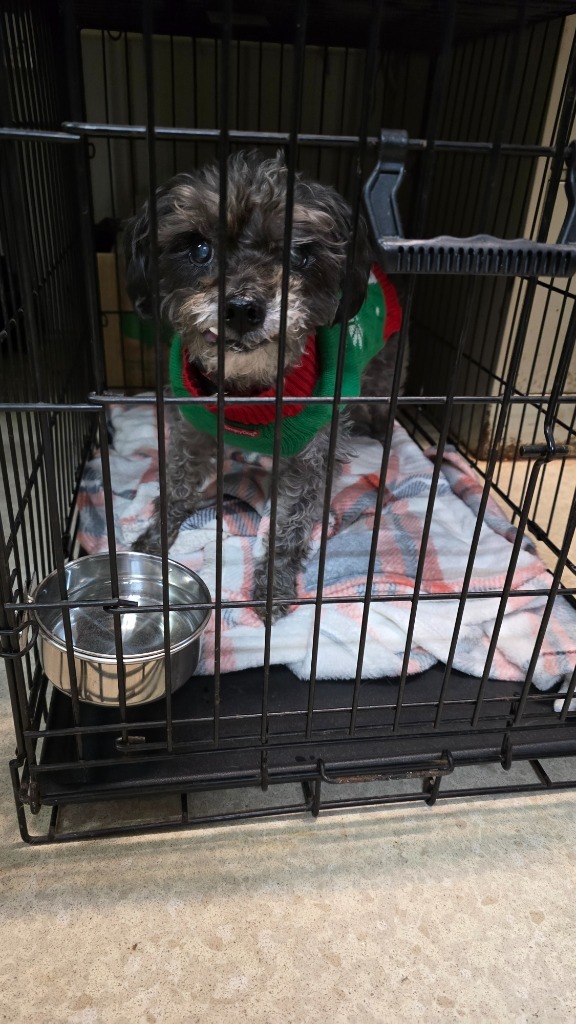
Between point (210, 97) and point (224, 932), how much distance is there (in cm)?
255

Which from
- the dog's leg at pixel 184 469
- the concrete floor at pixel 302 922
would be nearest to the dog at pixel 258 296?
the dog's leg at pixel 184 469

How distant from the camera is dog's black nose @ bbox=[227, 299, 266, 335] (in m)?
1.16

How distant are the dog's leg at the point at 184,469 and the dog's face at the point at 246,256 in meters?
0.29

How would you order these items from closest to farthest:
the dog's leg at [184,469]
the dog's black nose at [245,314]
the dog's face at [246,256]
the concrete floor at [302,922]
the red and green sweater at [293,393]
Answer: the concrete floor at [302,922] → the dog's black nose at [245,314] → the dog's face at [246,256] → the red and green sweater at [293,393] → the dog's leg at [184,469]

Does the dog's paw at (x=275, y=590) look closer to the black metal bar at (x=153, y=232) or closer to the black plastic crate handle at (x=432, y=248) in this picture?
the black metal bar at (x=153, y=232)

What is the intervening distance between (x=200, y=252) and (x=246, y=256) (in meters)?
0.09

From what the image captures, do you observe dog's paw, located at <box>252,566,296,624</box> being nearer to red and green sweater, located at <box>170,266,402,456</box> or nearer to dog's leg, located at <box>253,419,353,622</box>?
dog's leg, located at <box>253,419,353,622</box>

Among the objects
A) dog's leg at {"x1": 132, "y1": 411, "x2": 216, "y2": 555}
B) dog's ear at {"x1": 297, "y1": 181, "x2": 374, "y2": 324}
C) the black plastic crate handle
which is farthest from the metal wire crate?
dog's leg at {"x1": 132, "y1": 411, "x2": 216, "y2": 555}

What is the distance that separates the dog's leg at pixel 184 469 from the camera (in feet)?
5.48

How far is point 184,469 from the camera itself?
1686 millimetres

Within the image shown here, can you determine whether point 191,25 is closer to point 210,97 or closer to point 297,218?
point 297,218

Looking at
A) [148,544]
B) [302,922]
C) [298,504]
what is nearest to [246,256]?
[298,504]

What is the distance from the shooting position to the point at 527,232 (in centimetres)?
195

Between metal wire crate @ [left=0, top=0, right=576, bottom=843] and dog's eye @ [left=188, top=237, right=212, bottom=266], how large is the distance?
21 cm
